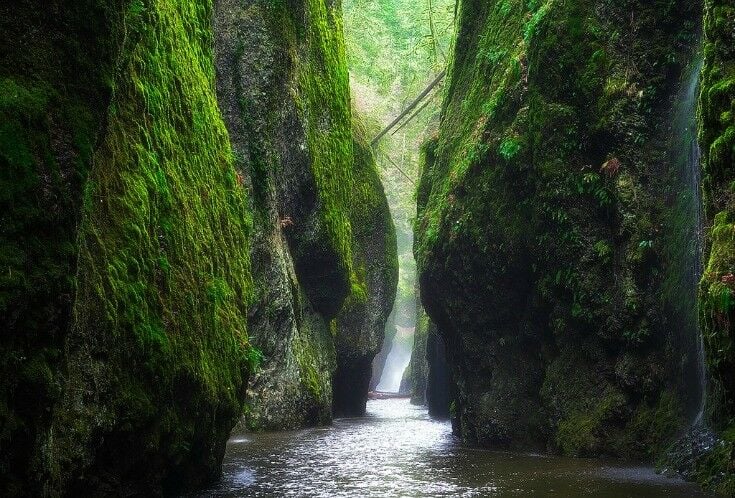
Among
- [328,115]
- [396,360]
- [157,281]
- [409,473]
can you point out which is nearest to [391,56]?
[328,115]

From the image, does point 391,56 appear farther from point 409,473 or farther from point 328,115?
point 409,473

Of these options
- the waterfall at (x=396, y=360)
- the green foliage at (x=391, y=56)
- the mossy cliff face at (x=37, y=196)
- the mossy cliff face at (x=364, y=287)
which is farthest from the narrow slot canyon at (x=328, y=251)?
the waterfall at (x=396, y=360)

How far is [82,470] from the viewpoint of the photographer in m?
5.07

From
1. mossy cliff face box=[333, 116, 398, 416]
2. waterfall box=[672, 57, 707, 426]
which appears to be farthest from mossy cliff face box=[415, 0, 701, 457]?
mossy cliff face box=[333, 116, 398, 416]

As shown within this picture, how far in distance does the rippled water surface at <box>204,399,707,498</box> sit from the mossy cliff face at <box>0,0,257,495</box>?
1015mm

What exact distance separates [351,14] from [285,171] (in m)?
12.1

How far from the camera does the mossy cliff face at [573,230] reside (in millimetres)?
10297

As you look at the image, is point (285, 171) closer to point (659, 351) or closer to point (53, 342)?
point (659, 351)

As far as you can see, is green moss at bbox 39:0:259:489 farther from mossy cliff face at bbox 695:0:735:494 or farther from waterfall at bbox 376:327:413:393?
waterfall at bbox 376:327:413:393

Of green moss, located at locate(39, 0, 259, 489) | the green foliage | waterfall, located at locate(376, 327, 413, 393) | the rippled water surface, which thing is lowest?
the rippled water surface

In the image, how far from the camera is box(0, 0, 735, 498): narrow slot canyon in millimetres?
4320

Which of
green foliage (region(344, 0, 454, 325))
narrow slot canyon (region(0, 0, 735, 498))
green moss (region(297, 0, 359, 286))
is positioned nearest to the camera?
narrow slot canyon (region(0, 0, 735, 498))

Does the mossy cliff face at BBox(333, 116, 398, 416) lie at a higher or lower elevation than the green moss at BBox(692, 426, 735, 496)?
higher

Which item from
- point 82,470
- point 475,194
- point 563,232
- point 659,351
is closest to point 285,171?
point 475,194
